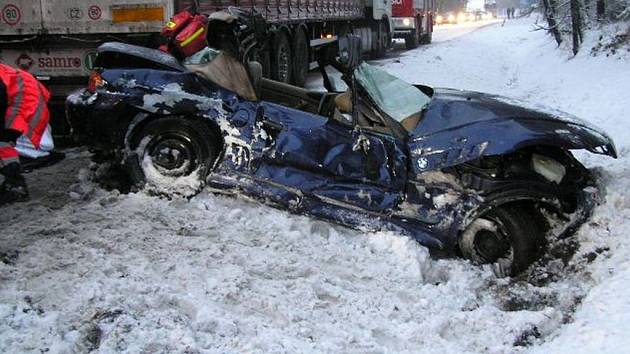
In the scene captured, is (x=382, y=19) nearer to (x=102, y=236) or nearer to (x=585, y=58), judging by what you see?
(x=585, y=58)

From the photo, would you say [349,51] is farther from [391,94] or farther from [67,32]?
[67,32]

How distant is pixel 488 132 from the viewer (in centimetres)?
413

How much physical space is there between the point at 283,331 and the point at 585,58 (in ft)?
46.0

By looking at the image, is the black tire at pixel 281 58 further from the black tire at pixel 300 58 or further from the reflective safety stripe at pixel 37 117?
the reflective safety stripe at pixel 37 117

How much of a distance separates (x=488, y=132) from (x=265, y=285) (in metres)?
1.77

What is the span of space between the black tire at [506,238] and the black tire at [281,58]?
23.3 feet

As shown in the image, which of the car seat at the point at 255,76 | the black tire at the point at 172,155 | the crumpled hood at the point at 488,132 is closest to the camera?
the crumpled hood at the point at 488,132

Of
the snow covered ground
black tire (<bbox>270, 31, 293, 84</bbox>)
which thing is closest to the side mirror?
the snow covered ground

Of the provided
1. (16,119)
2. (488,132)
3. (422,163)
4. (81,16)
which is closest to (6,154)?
(16,119)

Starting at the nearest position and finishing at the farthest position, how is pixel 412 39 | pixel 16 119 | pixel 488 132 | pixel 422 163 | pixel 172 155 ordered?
1. pixel 488 132
2. pixel 422 163
3. pixel 16 119
4. pixel 172 155
5. pixel 412 39

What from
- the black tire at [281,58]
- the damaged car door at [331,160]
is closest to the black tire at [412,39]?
the black tire at [281,58]

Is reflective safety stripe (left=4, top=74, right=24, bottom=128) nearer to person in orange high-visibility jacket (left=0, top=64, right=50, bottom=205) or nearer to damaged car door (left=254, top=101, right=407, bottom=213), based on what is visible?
person in orange high-visibility jacket (left=0, top=64, right=50, bottom=205)

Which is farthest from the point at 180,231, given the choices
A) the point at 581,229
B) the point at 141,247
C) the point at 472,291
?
the point at 581,229

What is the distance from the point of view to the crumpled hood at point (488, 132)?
4.05 meters
